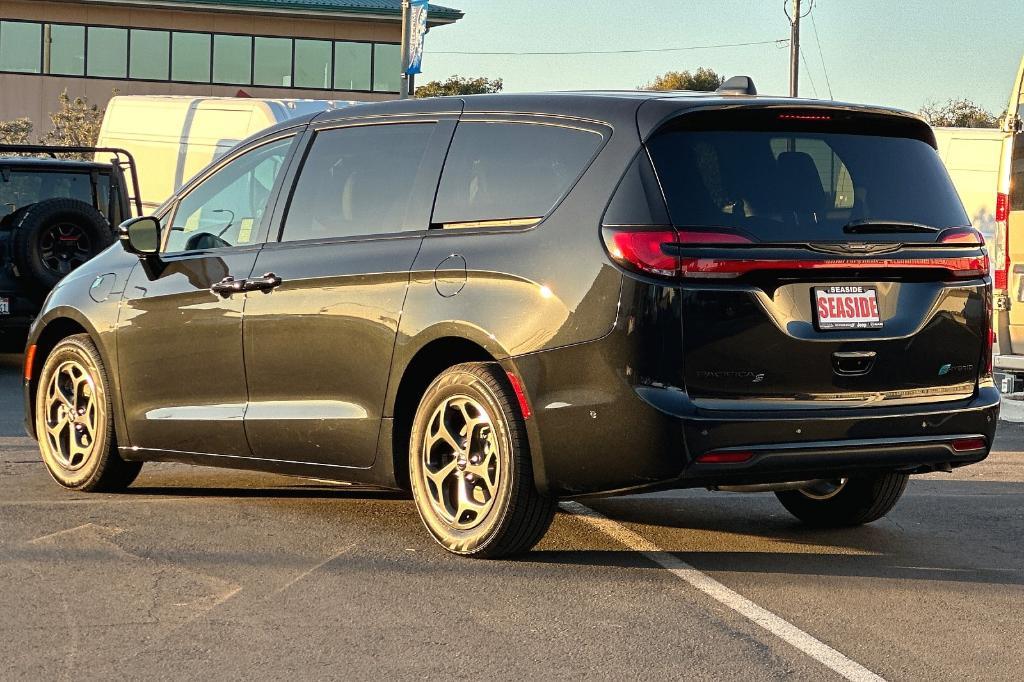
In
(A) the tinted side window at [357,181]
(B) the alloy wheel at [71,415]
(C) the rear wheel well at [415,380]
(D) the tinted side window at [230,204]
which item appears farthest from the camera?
(B) the alloy wheel at [71,415]

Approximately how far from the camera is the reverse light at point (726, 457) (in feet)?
19.7

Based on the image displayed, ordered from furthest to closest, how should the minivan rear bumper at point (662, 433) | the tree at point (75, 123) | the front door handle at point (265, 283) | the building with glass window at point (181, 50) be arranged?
1. the building with glass window at point (181, 50)
2. the tree at point (75, 123)
3. the front door handle at point (265, 283)
4. the minivan rear bumper at point (662, 433)

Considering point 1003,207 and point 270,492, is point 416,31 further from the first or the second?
point 270,492

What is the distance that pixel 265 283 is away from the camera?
7.41 meters

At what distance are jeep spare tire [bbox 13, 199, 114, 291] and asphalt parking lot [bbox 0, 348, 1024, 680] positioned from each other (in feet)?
21.6

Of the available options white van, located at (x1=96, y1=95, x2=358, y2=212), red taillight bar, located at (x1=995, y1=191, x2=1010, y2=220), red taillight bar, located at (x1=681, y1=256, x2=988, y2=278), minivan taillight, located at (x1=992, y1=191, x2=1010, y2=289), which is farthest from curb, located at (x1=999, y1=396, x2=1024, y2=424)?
white van, located at (x1=96, y1=95, x2=358, y2=212)

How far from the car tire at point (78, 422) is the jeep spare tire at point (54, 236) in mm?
6266

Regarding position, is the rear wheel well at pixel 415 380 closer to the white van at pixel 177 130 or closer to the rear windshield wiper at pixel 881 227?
the rear windshield wiper at pixel 881 227

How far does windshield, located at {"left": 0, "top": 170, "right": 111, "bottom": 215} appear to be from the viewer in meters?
15.2

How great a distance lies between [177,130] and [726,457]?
19.4 metres

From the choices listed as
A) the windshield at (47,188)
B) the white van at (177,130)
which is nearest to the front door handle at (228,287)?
the windshield at (47,188)

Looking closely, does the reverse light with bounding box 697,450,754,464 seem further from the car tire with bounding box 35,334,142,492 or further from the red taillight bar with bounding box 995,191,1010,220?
the red taillight bar with bounding box 995,191,1010,220

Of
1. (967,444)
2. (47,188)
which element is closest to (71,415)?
(967,444)

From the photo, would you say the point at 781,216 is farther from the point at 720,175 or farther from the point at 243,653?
the point at 243,653
